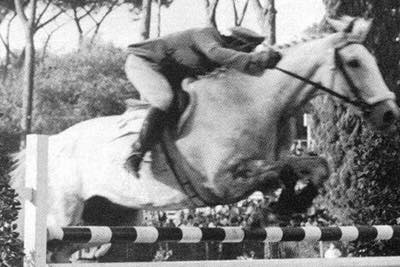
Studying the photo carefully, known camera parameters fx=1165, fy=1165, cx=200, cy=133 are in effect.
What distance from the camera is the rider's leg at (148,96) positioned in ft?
16.6

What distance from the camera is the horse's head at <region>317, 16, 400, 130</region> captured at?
212 inches

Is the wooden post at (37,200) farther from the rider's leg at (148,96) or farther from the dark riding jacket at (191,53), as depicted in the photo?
the dark riding jacket at (191,53)

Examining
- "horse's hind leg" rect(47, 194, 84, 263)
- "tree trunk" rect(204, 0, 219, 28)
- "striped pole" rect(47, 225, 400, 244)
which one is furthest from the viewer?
"tree trunk" rect(204, 0, 219, 28)

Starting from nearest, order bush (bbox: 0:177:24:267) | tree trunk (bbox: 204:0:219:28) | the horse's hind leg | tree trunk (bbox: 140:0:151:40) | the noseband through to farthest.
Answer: bush (bbox: 0:177:24:267), the horse's hind leg, tree trunk (bbox: 140:0:151:40), tree trunk (bbox: 204:0:219:28), the noseband

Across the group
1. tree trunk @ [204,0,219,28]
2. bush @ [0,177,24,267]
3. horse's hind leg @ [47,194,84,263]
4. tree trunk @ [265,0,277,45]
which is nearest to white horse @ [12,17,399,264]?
horse's hind leg @ [47,194,84,263]

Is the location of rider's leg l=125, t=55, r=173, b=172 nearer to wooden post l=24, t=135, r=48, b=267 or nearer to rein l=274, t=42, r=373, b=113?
rein l=274, t=42, r=373, b=113

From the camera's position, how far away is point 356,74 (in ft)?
17.7

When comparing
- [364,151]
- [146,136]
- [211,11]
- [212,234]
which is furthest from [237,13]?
[212,234]

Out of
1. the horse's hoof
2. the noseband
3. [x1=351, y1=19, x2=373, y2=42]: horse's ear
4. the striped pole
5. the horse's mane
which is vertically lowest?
the striped pole

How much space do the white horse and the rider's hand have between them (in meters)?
0.04

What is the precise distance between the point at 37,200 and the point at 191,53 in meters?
1.43

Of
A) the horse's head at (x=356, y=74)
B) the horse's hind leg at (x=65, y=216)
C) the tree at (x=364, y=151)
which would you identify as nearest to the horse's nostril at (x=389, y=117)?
the horse's head at (x=356, y=74)

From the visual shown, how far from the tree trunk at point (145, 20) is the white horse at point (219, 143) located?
0.31m

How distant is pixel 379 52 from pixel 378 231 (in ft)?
2.96
